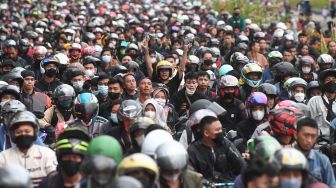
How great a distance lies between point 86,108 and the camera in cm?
1071

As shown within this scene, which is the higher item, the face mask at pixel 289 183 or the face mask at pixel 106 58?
the face mask at pixel 106 58

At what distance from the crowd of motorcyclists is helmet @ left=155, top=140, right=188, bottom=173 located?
12 millimetres

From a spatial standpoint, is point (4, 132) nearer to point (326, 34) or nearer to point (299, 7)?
point (326, 34)

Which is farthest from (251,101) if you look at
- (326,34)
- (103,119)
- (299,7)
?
(299,7)

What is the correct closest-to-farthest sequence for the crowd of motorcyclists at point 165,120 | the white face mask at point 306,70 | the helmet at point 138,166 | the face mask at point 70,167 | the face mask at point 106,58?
the helmet at point 138,166
the crowd of motorcyclists at point 165,120
the face mask at point 70,167
the white face mask at point 306,70
the face mask at point 106,58

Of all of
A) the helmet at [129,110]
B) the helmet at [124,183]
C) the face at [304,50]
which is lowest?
the helmet at [124,183]

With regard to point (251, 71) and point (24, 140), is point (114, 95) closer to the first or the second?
point (251, 71)

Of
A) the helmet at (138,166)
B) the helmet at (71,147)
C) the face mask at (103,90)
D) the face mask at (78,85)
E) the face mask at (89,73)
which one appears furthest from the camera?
the face mask at (89,73)

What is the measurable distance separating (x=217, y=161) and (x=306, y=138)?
113 cm

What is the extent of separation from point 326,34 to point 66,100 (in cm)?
1853

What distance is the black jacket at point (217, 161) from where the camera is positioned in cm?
887

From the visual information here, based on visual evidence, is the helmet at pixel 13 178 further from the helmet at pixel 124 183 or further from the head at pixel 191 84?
the head at pixel 191 84

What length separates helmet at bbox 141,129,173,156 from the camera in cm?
794

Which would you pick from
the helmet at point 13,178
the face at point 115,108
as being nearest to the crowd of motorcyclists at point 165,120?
the helmet at point 13,178
